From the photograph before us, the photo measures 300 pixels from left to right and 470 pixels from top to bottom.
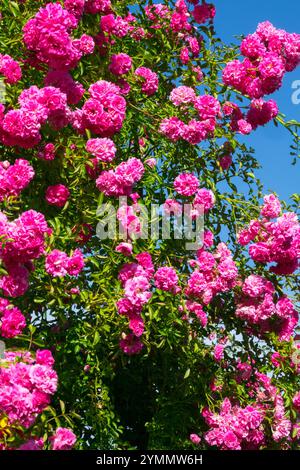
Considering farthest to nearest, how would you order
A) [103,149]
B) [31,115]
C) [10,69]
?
[10,69]
[103,149]
[31,115]

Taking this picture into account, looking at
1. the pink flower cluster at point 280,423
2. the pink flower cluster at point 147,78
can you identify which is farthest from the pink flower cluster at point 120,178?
the pink flower cluster at point 280,423

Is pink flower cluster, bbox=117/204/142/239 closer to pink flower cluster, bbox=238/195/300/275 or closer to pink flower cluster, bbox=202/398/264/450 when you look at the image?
pink flower cluster, bbox=238/195/300/275

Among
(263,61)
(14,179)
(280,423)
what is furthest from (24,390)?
(263,61)

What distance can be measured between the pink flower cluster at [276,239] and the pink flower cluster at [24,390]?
1.64 m

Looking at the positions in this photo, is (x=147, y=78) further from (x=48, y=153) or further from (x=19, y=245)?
(x=19, y=245)

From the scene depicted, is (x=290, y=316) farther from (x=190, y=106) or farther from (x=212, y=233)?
(x=190, y=106)

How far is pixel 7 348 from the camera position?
137 inches

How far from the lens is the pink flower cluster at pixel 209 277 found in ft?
13.7

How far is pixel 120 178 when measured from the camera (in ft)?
12.2

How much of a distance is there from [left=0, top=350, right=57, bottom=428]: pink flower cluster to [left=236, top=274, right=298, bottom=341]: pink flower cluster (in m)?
1.65

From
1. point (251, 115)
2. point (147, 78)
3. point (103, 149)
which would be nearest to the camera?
point (103, 149)

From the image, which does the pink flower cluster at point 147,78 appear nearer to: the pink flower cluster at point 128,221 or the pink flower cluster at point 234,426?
the pink flower cluster at point 128,221

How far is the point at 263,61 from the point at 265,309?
145cm

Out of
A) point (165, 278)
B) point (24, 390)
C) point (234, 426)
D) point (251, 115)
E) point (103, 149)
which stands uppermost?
point (251, 115)
